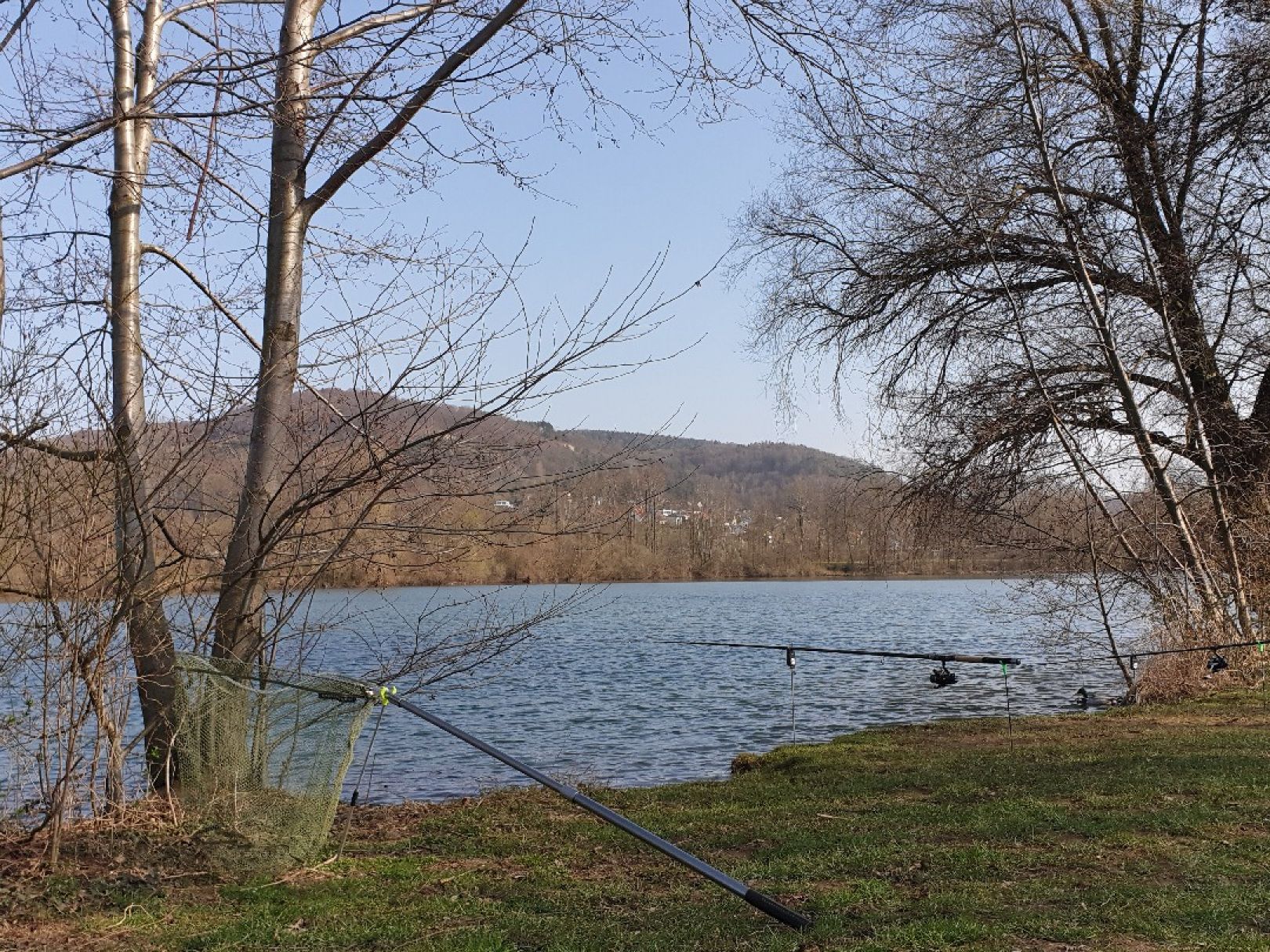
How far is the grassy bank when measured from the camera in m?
4.95

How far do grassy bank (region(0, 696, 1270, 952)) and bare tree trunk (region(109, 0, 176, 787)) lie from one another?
996 mm

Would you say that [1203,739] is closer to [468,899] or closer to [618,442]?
[618,442]

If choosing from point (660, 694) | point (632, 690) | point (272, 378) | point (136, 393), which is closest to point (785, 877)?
point (272, 378)

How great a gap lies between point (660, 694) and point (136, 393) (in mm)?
13445

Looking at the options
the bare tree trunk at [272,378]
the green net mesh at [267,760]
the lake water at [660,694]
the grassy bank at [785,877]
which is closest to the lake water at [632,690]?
the lake water at [660,694]

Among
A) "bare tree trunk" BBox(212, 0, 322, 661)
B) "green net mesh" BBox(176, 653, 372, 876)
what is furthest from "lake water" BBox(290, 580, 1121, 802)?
"green net mesh" BBox(176, 653, 372, 876)

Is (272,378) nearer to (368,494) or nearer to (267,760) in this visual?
(368,494)

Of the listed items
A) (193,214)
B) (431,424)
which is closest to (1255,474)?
(431,424)

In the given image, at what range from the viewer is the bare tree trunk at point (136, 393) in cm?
662

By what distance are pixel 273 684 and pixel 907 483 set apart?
11.5 metres

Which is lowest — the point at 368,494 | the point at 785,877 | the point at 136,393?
the point at 785,877

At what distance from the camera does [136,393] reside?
Answer: 6.94 meters

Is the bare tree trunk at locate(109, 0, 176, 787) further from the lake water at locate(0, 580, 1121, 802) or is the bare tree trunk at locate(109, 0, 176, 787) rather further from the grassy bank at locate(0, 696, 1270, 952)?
the grassy bank at locate(0, 696, 1270, 952)

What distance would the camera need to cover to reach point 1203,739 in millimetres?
10039
